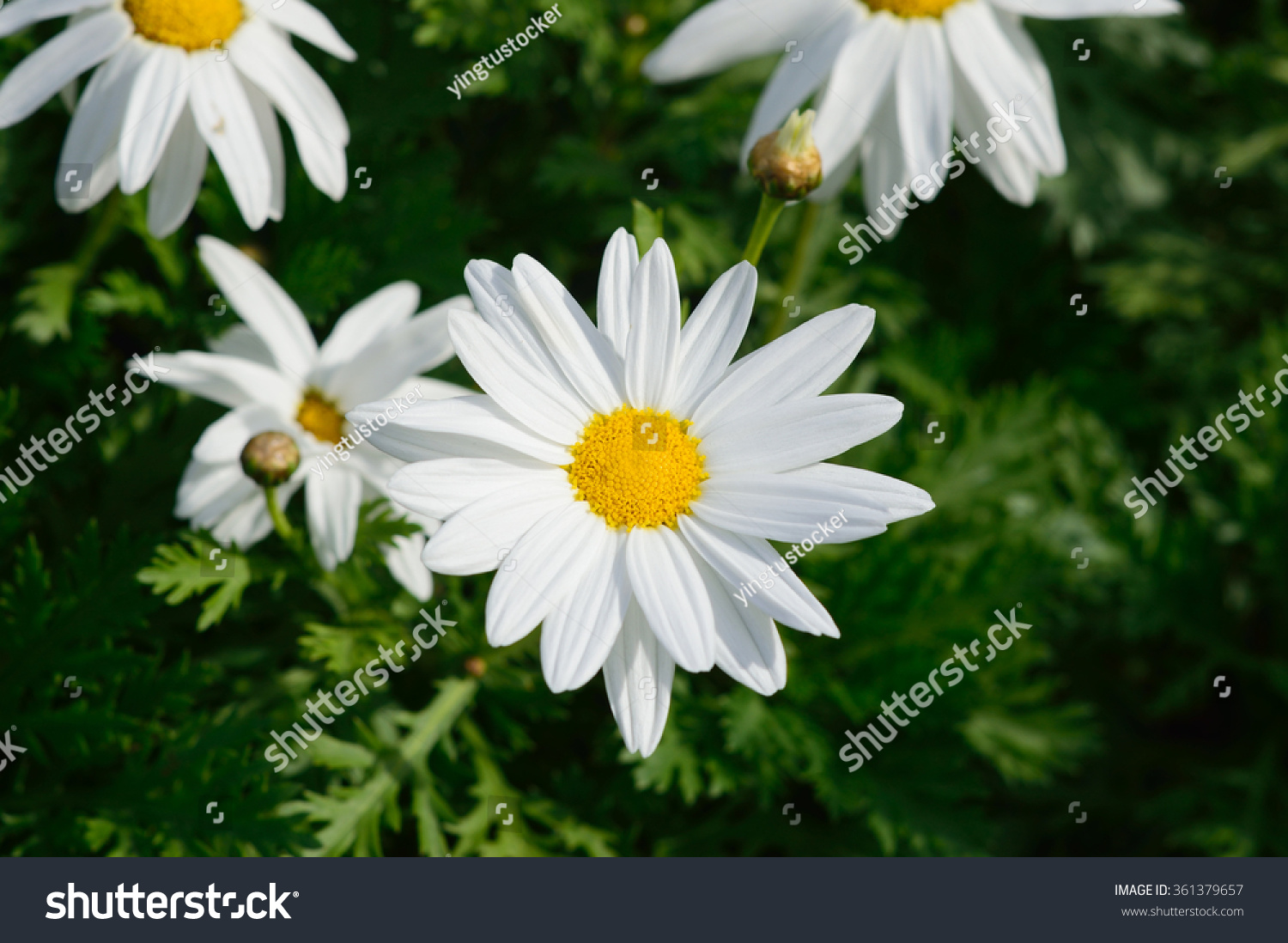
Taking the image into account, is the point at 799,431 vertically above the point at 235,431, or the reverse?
the point at 235,431

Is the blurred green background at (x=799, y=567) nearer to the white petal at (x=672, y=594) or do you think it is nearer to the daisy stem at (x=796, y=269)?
the daisy stem at (x=796, y=269)

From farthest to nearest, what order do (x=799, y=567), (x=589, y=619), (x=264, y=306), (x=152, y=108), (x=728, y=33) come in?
(x=799, y=567) → (x=728, y=33) → (x=264, y=306) → (x=152, y=108) → (x=589, y=619)

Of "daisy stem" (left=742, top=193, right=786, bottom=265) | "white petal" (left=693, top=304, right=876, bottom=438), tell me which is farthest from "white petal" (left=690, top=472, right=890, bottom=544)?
"daisy stem" (left=742, top=193, right=786, bottom=265)

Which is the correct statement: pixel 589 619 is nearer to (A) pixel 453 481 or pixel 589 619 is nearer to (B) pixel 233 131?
(A) pixel 453 481

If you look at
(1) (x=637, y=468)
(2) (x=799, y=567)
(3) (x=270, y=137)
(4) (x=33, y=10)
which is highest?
(4) (x=33, y=10)

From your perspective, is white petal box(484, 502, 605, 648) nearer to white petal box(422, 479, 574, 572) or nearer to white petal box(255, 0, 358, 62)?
white petal box(422, 479, 574, 572)

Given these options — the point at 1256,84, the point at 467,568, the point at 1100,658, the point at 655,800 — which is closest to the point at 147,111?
the point at 467,568

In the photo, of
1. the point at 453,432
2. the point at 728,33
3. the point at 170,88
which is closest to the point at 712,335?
the point at 453,432

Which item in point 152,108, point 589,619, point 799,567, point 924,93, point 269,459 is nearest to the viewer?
point 589,619
